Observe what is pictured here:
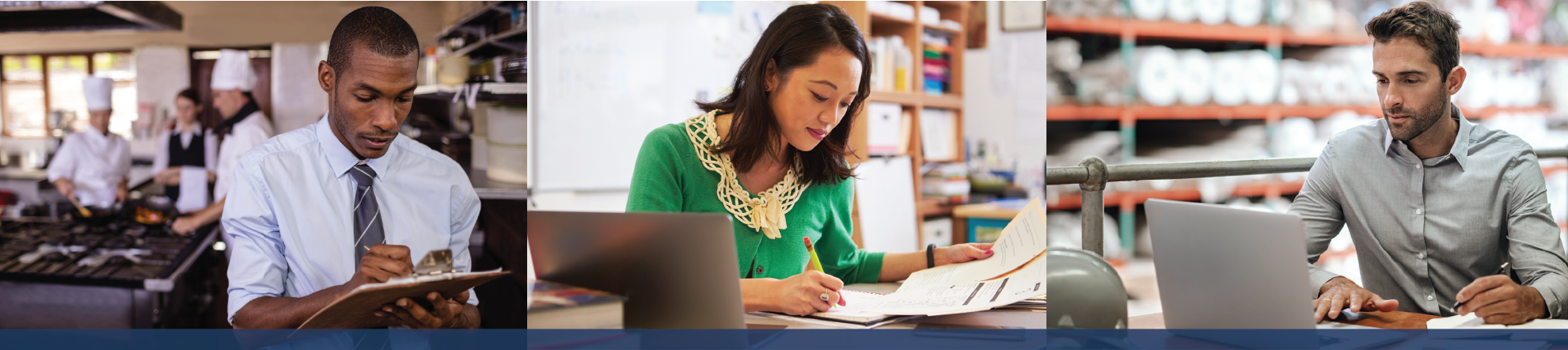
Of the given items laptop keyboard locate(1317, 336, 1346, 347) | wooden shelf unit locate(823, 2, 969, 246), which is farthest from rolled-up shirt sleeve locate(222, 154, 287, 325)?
wooden shelf unit locate(823, 2, 969, 246)

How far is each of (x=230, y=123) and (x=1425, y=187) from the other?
242 centimetres

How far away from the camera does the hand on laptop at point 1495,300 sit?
1390 mm

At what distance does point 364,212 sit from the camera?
1662 millimetres

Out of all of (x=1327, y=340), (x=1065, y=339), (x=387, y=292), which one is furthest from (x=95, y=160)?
(x=1327, y=340)

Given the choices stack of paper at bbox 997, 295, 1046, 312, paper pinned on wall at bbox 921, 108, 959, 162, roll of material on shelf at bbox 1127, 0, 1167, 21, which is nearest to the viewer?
stack of paper at bbox 997, 295, 1046, 312

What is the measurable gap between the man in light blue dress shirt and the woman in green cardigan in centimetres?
48

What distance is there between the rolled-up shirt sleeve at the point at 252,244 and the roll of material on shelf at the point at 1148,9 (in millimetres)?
2581

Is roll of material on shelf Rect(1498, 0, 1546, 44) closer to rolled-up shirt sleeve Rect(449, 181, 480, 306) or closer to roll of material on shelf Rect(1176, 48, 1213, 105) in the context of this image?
roll of material on shelf Rect(1176, 48, 1213, 105)

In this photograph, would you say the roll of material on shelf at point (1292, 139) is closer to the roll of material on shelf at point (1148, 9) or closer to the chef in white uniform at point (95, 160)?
the roll of material on shelf at point (1148, 9)

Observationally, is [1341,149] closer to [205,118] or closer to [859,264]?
[859,264]

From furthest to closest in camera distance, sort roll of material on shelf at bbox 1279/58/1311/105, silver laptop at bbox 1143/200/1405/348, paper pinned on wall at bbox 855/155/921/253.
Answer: paper pinned on wall at bbox 855/155/921/253
roll of material on shelf at bbox 1279/58/1311/105
silver laptop at bbox 1143/200/1405/348

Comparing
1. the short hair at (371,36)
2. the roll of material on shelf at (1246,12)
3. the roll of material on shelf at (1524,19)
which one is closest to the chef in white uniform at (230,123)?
the short hair at (371,36)

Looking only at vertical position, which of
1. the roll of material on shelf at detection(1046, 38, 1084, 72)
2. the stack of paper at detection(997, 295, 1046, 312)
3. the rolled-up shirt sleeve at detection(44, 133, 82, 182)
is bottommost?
the stack of paper at detection(997, 295, 1046, 312)

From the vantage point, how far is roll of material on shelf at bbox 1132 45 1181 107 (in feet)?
9.78
